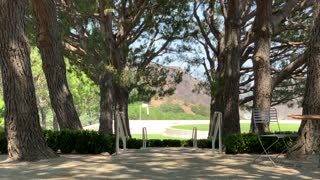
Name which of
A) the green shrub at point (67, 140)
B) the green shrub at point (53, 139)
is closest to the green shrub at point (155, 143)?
the green shrub at point (67, 140)

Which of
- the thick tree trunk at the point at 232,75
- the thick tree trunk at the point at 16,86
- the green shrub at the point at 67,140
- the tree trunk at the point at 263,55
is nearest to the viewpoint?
the thick tree trunk at the point at 16,86

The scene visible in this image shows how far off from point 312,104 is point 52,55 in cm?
612

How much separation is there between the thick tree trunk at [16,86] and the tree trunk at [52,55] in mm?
2462

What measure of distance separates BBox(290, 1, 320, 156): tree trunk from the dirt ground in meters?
0.29

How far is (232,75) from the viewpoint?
44.8ft

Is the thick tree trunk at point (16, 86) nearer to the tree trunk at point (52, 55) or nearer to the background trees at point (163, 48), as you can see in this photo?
the background trees at point (163, 48)

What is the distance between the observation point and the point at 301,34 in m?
18.8

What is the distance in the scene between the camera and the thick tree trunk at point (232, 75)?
13.6m

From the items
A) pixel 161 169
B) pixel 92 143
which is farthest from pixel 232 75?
pixel 161 169

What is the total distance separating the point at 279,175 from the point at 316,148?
82.2 inches

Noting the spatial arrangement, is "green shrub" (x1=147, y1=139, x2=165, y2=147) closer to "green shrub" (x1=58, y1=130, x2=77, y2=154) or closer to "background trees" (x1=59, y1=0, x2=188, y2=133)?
"background trees" (x1=59, y1=0, x2=188, y2=133)

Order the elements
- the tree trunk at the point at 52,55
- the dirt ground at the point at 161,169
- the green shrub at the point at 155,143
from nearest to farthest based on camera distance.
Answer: the dirt ground at the point at 161,169
the tree trunk at the point at 52,55
the green shrub at the point at 155,143

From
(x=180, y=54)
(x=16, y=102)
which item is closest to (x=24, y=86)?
(x=16, y=102)

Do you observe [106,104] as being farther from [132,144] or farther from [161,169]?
[161,169]
